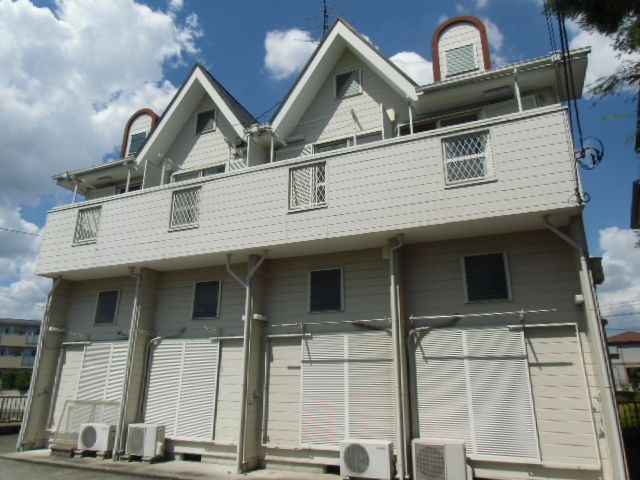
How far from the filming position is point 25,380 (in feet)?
115

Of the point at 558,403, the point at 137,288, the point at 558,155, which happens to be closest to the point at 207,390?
the point at 137,288

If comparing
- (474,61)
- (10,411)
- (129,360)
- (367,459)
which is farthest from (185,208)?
(10,411)

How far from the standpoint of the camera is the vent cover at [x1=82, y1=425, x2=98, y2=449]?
1078cm

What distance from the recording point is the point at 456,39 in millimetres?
11414

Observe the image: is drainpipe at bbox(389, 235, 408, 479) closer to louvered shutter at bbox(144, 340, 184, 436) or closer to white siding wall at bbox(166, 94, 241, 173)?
louvered shutter at bbox(144, 340, 184, 436)

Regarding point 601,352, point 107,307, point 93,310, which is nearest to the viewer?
Result: point 601,352

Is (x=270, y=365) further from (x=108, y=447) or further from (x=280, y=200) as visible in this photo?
(x=108, y=447)

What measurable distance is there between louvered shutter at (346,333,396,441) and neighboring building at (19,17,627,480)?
0.04 metres

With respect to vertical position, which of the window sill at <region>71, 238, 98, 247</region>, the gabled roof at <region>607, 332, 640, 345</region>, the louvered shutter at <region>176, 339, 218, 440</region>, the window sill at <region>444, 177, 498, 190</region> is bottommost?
the louvered shutter at <region>176, 339, 218, 440</region>

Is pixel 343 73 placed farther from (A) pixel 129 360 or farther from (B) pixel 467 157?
(A) pixel 129 360

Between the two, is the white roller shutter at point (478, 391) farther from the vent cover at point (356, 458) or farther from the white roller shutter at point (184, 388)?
the white roller shutter at point (184, 388)

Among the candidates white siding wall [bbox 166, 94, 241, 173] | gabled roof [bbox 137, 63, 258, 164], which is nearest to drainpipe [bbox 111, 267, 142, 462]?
white siding wall [bbox 166, 94, 241, 173]

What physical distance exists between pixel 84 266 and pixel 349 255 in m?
7.58

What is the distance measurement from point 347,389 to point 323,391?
1.87 ft
